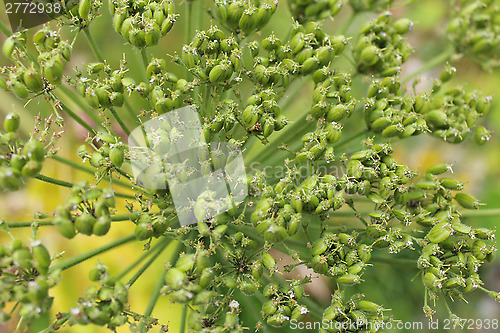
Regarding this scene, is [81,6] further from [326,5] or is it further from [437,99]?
[437,99]

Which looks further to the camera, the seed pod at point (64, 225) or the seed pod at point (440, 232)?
the seed pod at point (440, 232)

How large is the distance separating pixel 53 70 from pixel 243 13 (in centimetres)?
130

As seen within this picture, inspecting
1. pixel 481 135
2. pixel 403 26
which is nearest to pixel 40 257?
pixel 403 26

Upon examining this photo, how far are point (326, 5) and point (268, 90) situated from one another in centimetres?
121

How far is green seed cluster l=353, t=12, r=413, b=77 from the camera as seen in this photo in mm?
3199

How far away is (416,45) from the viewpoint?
214 inches

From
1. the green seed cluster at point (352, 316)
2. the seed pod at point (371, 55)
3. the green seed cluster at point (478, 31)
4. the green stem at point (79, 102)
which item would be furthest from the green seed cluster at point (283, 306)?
the green seed cluster at point (478, 31)

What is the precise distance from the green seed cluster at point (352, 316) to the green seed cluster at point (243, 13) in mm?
1926

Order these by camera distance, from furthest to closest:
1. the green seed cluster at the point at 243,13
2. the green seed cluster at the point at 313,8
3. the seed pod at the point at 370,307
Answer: the green seed cluster at the point at 313,8, the green seed cluster at the point at 243,13, the seed pod at the point at 370,307

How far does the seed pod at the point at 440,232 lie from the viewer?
2.62 meters

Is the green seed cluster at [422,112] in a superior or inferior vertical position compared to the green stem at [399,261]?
superior

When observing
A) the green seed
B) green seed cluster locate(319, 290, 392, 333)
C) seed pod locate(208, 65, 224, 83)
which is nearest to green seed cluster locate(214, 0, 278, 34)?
seed pod locate(208, 65, 224, 83)

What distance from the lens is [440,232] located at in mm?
2641

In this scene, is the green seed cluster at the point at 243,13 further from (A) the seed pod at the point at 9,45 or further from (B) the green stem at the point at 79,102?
(A) the seed pod at the point at 9,45
